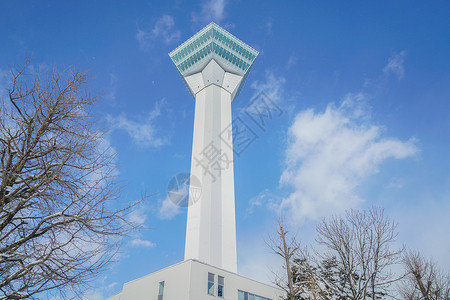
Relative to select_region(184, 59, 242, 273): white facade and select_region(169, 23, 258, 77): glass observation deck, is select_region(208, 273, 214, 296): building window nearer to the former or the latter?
select_region(184, 59, 242, 273): white facade

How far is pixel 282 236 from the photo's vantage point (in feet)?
51.7

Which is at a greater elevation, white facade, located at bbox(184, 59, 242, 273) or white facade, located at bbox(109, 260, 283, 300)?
white facade, located at bbox(184, 59, 242, 273)

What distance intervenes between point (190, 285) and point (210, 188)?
75.0 ft

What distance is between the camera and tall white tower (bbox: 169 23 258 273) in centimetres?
3828

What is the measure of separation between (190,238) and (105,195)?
33640mm

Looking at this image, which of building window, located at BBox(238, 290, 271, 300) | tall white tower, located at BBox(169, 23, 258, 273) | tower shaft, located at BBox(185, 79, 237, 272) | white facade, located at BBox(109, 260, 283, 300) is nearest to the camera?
white facade, located at BBox(109, 260, 283, 300)

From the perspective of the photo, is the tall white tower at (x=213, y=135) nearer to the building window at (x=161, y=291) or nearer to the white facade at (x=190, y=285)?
the white facade at (x=190, y=285)

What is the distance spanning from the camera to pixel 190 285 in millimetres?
19359

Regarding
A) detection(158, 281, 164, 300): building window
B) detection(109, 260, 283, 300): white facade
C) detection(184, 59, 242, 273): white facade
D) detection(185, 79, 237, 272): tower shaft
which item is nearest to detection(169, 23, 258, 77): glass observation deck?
detection(184, 59, 242, 273): white facade

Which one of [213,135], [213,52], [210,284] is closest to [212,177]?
[213,135]

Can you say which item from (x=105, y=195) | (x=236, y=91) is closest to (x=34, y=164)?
(x=105, y=195)

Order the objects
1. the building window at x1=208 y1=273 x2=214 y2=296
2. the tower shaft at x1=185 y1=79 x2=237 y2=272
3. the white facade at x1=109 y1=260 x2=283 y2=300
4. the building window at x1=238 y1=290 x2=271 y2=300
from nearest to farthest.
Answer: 1. the white facade at x1=109 y1=260 x2=283 y2=300
2. the building window at x1=208 y1=273 x2=214 y2=296
3. the building window at x1=238 y1=290 x2=271 y2=300
4. the tower shaft at x1=185 y1=79 x2=237 y2=272

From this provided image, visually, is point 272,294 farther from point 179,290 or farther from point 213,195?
point 213,195

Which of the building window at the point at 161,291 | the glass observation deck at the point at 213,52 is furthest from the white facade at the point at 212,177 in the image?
the building window at the point at 161,291
